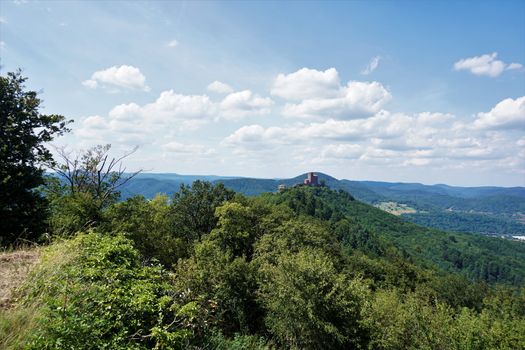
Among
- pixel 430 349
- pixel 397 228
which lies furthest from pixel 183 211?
pixel 397 228

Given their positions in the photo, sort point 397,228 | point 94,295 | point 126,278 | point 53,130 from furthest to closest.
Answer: point 397,228
point 53,130
point 126,278
point 94,295

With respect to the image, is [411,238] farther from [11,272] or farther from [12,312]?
[12,312]

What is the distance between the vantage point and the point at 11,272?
8.76m

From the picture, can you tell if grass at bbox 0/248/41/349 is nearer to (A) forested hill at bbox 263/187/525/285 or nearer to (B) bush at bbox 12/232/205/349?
(B) bush at bbox 12/232/205/349

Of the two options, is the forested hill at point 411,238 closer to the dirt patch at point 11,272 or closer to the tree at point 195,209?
the tree at point 195,209

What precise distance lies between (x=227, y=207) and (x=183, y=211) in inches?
361

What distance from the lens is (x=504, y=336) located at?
22516 millimetres

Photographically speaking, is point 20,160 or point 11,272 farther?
point 20,160

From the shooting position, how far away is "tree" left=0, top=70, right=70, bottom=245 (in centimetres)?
2066

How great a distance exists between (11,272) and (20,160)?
17270mm

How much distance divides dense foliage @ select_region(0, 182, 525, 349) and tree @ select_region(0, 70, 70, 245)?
451cm

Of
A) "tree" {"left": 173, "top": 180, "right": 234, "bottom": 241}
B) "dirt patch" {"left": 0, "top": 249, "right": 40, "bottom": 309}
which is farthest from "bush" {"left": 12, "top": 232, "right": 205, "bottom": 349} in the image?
"tree" {"left": 173, "top": 180, "right": 234, "bottom": 241}

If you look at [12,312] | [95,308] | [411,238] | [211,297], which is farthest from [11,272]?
[411,238]

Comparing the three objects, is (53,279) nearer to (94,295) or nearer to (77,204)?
(94,295)
